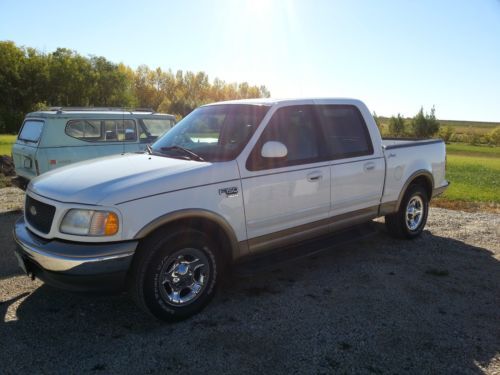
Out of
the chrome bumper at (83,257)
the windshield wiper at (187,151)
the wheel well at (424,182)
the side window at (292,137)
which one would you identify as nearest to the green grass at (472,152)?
the wheel well at (424,182)

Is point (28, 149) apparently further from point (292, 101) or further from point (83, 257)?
point (292, 101)

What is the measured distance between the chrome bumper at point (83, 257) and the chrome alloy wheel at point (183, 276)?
0.39 metres

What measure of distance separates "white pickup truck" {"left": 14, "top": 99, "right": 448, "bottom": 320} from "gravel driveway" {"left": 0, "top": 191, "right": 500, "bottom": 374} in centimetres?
41

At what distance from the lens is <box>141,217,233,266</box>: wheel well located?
351cm

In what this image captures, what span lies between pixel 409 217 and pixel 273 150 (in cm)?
330

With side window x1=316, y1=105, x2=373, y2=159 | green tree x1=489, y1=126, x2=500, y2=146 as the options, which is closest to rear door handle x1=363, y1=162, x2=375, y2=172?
side window x1=316, y1=105, x2=373, y2=159

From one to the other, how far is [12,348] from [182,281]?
1442 millimetres

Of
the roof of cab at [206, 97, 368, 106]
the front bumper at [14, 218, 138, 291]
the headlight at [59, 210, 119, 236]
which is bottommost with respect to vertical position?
the front bumper at [14, 218, 138, 291]

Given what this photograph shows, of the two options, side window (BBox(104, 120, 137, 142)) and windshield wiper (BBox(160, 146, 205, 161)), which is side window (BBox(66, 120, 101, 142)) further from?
windshield wiper (BBox(160, 146, 205, 161))

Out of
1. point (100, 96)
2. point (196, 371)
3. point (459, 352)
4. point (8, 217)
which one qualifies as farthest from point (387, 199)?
point (100, 96)

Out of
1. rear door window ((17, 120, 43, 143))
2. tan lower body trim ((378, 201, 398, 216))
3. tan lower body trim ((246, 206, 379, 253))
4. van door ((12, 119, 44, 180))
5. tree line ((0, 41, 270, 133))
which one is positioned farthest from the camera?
tree line ((0, 41, 270, 133))

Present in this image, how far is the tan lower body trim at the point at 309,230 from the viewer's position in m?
4.16

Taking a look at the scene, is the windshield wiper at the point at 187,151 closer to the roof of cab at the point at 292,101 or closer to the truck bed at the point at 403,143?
the roof of cab at the point at 292,101

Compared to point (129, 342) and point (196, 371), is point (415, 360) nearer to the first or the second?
point (196, 371)
